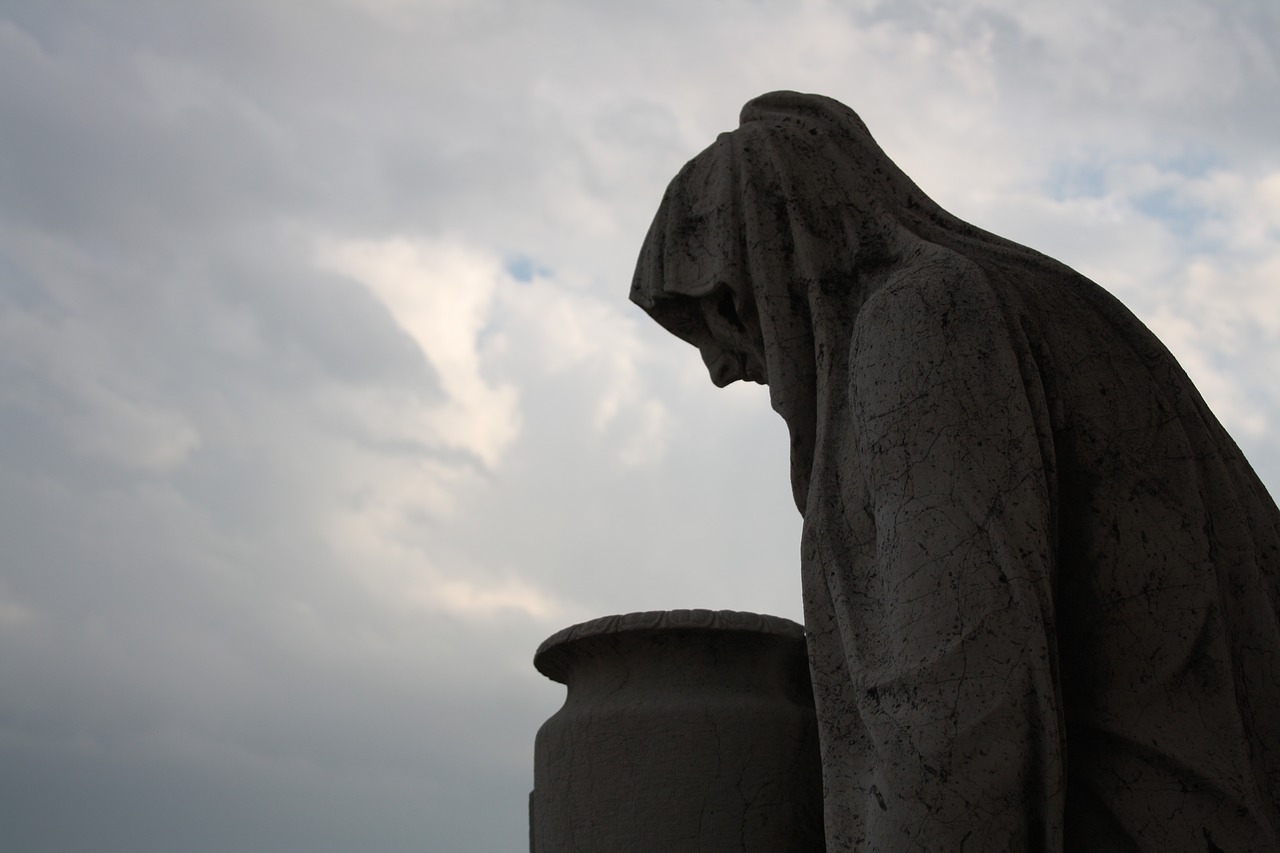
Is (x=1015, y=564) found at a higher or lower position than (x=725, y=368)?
lower

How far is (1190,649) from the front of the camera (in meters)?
2.69

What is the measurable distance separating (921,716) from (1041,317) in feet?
3.49

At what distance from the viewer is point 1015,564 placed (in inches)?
101

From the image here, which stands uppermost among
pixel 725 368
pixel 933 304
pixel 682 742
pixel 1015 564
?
pixel 725 368

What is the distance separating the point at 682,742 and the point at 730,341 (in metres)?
1.14

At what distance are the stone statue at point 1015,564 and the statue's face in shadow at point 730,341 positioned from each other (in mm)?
246

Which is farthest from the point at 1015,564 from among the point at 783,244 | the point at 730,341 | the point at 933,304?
the point at 730,341

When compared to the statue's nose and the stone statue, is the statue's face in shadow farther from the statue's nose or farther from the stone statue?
the stone statue

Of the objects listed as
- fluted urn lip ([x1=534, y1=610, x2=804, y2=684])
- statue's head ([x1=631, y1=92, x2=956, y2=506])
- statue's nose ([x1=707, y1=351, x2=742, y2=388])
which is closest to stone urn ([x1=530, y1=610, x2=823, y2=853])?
fluted urn lip ([x1=534, y1=610, x2=804, y2=684])

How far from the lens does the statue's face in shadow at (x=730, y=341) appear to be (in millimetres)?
3592

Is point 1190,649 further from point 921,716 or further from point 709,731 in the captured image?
point 709,731

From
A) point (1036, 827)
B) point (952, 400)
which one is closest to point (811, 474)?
point (952, 400)

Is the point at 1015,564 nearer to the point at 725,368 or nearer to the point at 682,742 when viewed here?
the point at 682,742

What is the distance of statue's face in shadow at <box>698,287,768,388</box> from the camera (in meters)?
3.59
